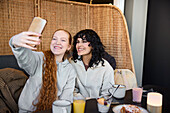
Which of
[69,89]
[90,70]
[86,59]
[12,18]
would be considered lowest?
[69,89]

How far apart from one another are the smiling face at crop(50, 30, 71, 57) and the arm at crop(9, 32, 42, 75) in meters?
0.17

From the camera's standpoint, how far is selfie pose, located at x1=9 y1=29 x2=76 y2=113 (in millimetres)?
1366

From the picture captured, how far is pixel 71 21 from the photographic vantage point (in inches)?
103

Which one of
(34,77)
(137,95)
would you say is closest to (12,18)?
(34,77)

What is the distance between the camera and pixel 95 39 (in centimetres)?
187

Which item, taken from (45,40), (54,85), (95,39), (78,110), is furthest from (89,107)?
(45,40)

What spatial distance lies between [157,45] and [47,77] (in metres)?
2.03

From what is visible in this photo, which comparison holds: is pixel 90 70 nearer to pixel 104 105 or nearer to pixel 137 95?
pixel 137 95

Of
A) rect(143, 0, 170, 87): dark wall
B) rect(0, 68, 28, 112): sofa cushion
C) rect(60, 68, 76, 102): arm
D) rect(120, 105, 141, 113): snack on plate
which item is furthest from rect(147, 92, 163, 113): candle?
rect(143, 0, 170, 87): dark wall

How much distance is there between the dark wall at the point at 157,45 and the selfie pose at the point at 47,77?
5.65 feet

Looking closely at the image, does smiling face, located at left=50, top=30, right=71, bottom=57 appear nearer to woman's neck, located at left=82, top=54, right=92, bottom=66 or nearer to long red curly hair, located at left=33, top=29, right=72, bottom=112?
long red curly hair, located at left=33, top=29, right=72, bottom=112

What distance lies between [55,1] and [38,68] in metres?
1.41

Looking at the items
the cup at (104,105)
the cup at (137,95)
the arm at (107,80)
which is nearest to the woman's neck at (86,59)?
the arm at (107,80)

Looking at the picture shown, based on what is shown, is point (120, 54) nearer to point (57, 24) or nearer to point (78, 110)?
point (57, 24)
